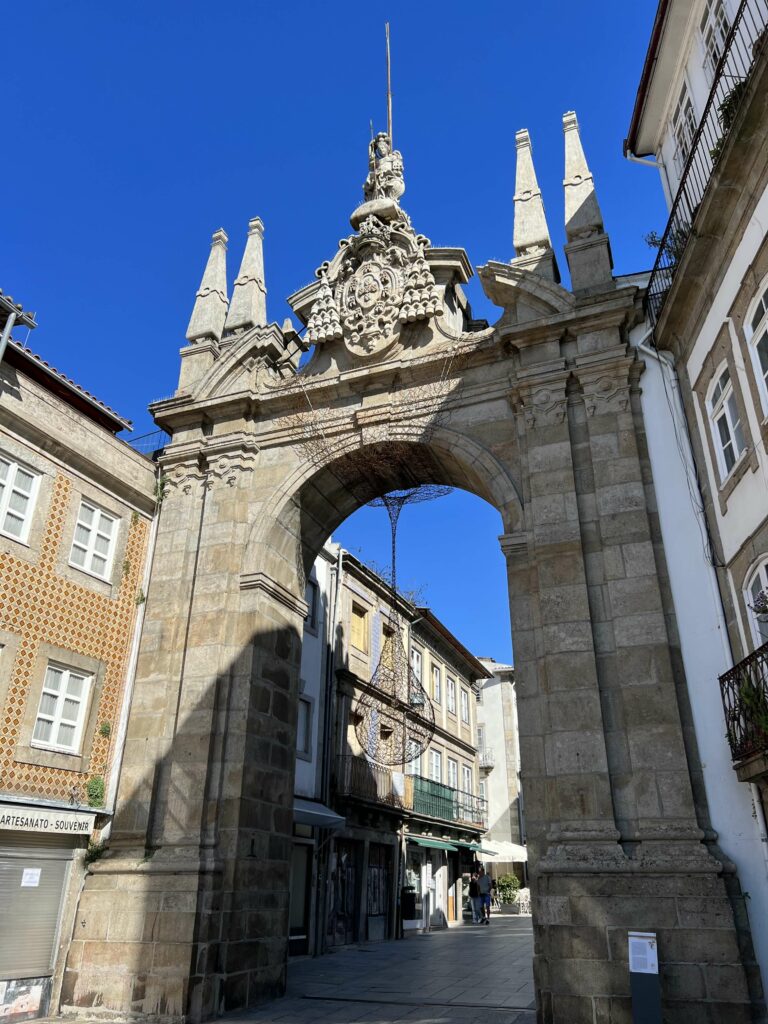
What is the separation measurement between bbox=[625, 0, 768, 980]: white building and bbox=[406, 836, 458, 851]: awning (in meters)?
15.8

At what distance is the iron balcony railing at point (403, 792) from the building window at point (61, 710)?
8.67 metres

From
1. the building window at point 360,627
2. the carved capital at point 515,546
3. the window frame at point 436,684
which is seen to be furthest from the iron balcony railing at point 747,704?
the window frame at point 436,684

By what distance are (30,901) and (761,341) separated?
10.1m

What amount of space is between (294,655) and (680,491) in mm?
6043

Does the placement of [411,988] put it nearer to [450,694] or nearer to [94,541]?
[94,541]

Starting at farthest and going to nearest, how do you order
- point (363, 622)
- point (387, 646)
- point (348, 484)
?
point (387, 646)
point (363, 622)
point (348, 484)

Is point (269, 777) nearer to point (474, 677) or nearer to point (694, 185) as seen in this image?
point (694, 185)

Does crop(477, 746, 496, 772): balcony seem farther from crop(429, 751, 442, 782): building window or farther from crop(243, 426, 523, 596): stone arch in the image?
crop(243, 426, 523, 596): stone arch

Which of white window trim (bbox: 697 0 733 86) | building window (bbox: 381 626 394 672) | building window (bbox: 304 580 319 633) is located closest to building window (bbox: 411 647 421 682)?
building window (bbox: 381 626 394 672)

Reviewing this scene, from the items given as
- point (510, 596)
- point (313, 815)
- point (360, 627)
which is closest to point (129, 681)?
point (313, 815)

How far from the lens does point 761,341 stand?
7.64 meters

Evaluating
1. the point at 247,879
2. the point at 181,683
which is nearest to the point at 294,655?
the point at 181,683

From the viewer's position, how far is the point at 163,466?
13.0 m

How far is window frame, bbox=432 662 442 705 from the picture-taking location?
27188 mm
